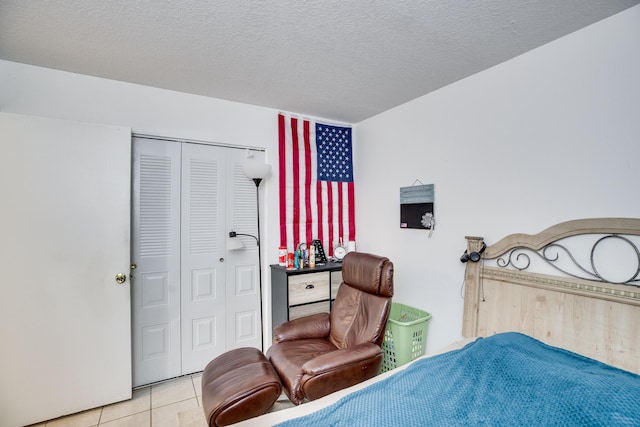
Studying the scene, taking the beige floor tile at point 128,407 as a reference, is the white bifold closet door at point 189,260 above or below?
above

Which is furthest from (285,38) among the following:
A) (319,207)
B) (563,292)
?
(563,292)

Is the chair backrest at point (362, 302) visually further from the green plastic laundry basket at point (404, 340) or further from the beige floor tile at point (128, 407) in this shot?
the beige floor tile at point (128, 407)

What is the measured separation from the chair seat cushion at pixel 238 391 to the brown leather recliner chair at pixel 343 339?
17 cm

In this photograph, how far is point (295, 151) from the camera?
130 inches

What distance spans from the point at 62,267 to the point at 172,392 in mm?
1325

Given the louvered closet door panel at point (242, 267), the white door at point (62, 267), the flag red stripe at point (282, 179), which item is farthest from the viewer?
the flag red stripe at point (282, 179)

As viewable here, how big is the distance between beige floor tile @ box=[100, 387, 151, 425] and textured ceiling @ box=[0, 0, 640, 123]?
260cm

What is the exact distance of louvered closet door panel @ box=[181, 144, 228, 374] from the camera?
2.80m

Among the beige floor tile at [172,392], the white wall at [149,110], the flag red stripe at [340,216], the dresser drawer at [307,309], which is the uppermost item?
the white wall at [149,110]

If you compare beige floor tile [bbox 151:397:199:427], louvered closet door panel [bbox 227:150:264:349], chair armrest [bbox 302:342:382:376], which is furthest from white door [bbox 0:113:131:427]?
chair armrest [bbox 302:342:382:376]

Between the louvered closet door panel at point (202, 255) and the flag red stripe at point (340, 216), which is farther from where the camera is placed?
the flag red stripe at point (340, 216)

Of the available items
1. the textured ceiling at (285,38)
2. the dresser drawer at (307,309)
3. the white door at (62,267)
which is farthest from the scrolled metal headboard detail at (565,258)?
the white door at (62,267)

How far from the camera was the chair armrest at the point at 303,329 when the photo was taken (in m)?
2.38

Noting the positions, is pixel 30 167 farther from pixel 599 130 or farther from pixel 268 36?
pixel 599 130
